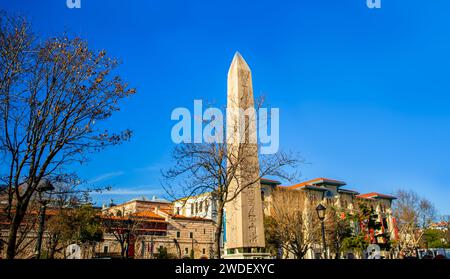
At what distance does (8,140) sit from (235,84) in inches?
346

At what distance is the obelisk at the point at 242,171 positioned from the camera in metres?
13.0

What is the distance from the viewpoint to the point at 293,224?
3656 centimetres

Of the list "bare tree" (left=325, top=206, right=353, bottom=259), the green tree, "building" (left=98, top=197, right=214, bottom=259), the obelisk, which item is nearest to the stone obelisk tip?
the obelisk

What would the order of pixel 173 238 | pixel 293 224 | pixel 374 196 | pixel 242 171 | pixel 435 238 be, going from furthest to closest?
1. pixel 374 196
2. pixel 435 238
3. pixel 173 238
4. pixel 293 224
5. pixel 242 171

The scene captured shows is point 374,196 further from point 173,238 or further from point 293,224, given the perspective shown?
point 173,238

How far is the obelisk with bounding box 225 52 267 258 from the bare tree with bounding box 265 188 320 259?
73.8 feet

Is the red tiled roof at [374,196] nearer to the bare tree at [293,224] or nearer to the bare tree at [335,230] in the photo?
the bare tree at [335,230]

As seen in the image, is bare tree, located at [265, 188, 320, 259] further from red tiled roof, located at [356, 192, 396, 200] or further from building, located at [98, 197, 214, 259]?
red tiled roof, located at [356, 192, 396, 200]

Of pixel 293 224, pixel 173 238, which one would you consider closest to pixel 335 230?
pixel 293 224

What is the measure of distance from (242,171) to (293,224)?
80.2 ft

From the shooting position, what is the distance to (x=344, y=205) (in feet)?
195

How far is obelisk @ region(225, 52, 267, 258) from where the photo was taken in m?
13.0
